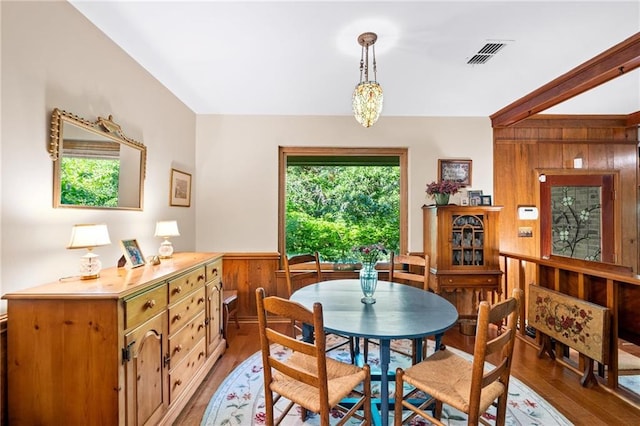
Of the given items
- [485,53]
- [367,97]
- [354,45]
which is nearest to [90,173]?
[367,97]

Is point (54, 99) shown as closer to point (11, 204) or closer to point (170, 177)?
point (11, 204)

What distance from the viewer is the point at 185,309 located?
2.08m

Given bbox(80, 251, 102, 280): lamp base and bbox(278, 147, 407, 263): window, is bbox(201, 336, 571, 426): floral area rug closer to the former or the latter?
bbox(80, 251, 102, 280): lamp base

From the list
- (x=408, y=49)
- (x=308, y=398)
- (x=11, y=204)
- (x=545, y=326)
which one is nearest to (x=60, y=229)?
(x=11, y=204)

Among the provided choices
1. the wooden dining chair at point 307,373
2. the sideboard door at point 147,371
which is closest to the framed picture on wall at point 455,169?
the wooden dining chair at point 307,373

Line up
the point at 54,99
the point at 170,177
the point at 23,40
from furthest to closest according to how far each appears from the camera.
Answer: the point at 170,177 < the point at 54,99 < the point at 23,40

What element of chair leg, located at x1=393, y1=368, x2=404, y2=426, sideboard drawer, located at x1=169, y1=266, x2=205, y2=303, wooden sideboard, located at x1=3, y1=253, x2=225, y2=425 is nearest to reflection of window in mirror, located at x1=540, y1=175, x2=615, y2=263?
chair leg, located at x1=393, y1=368, x2=404, y2=426

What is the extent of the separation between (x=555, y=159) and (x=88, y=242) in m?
5.00

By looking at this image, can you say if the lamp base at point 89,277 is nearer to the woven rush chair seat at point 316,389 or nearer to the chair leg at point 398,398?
the woven rush chair seat at point 316,389

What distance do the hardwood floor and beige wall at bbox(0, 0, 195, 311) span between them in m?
1.23

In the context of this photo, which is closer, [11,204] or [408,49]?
[11,204]

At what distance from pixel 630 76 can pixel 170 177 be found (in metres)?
4.63

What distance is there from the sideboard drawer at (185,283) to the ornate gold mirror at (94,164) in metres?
0.75

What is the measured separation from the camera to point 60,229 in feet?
5.63
